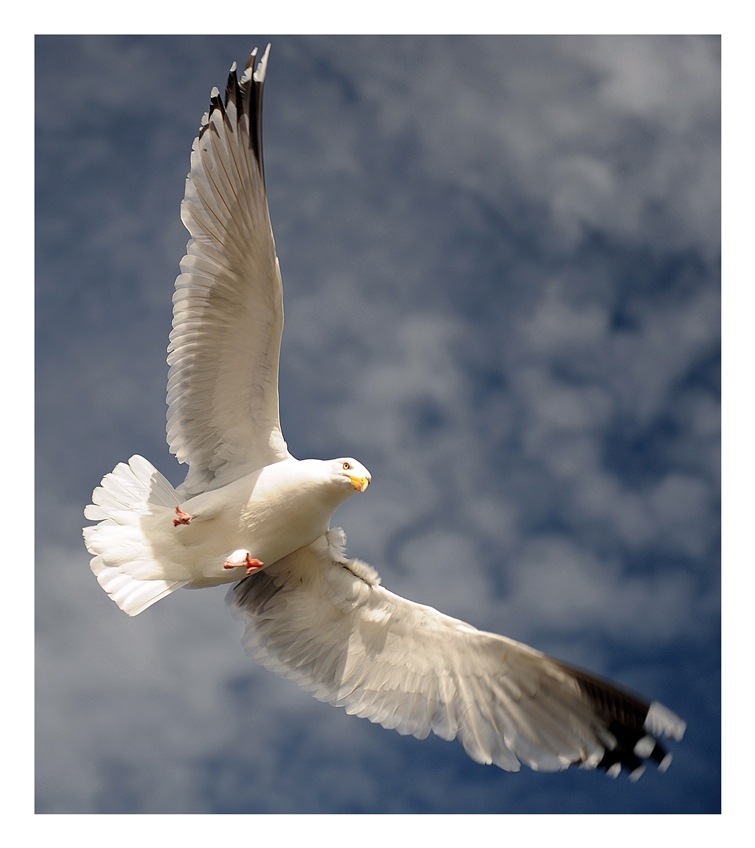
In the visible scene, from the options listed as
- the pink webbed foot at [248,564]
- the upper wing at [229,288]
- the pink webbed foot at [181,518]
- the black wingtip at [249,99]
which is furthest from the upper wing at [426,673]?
the black wingtip at [249,99]

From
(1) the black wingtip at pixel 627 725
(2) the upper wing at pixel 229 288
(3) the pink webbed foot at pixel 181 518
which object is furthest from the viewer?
(3) the pink webbed foot at pixel 181 518

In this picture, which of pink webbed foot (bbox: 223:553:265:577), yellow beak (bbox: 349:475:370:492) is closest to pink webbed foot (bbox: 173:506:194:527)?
pink webbed foot (bbox: 223:553:265:577)

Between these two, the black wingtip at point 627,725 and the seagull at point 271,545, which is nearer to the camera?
the black wingtip at point 627,725

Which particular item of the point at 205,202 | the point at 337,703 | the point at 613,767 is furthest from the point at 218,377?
the point at 613,767

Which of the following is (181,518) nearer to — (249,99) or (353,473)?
(353,473)

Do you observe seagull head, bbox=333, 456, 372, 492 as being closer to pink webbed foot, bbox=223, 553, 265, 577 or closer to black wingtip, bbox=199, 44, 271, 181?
pink webbed foot, bbox=223, 553, 265, 577

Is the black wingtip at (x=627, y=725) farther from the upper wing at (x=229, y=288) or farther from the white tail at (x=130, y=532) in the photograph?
the white tail at (x=130, y=532)

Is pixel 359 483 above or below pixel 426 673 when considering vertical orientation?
above

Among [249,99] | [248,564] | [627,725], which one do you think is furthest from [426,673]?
[249,99]
